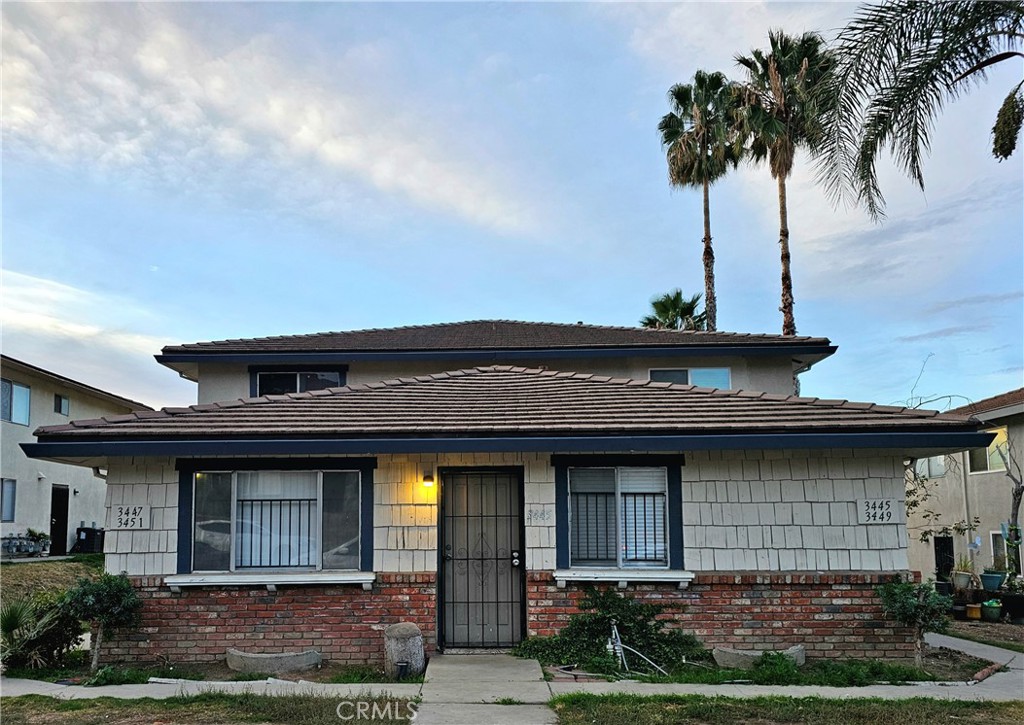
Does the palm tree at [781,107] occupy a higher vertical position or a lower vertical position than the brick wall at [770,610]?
higher

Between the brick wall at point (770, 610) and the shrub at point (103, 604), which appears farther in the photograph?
the brick wall at point (770, 610)

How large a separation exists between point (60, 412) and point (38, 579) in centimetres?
906

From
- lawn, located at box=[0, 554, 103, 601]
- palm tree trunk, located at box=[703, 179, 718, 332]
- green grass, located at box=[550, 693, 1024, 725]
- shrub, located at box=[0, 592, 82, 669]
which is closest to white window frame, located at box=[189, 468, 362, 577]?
shrub, located at box=[0, 592, 82, 669]

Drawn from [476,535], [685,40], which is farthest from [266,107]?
[476,535]

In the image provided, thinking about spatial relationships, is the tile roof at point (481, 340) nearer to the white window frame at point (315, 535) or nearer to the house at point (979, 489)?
the house at point (979, 489)

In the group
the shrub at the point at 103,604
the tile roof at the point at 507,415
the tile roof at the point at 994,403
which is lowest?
the shrub at the point at 103,604

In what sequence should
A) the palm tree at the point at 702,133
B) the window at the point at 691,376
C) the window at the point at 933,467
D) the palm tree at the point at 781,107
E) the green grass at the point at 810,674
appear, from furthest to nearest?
the palm tree at the point at 702,133 → the palm tree at the point at 781,107 → the window at the point at 933,467 → the window at the point at 691,376 → the green grass at the point at 810,674

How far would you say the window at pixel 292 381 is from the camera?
1645cm

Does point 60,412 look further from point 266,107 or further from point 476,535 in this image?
point 476,535

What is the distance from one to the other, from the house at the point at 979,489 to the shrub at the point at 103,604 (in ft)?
52.2

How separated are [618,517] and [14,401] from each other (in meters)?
21.8

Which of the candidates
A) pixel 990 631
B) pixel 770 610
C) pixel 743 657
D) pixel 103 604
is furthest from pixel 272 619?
pixel 990 631

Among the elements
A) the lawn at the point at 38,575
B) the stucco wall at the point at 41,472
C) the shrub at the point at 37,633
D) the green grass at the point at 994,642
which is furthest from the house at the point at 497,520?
the stucco wall at the point at 41,472

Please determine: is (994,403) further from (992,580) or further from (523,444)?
(523,444)
